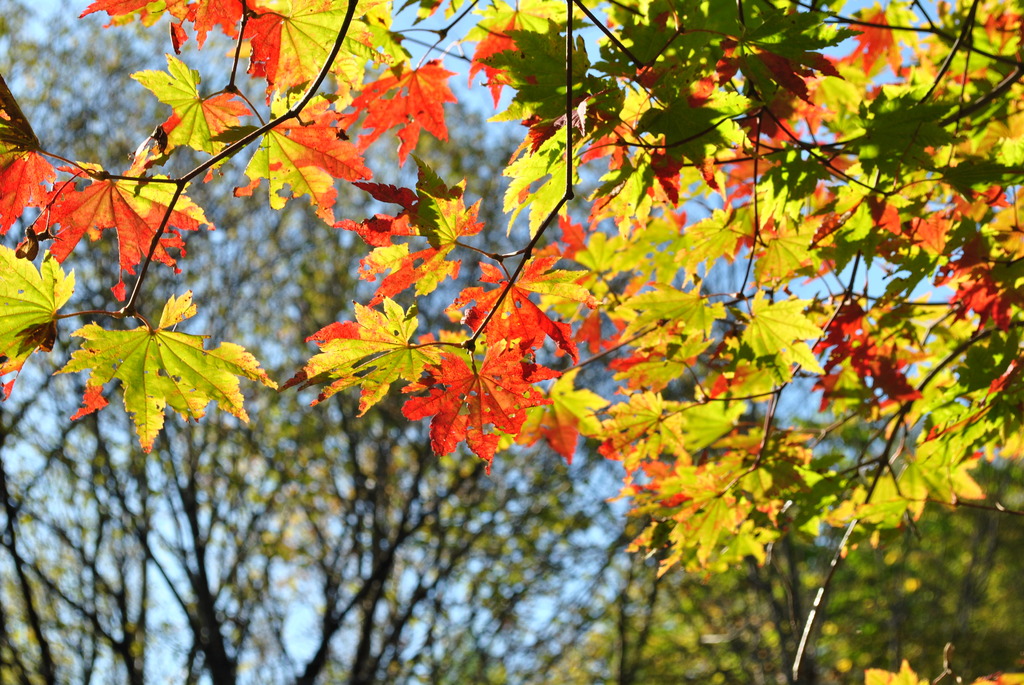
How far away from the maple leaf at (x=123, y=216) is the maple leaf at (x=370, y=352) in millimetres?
367

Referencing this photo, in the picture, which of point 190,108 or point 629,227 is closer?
point 190,108

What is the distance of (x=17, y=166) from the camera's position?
1344 mm

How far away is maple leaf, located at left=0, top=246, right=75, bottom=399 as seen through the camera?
1267mm

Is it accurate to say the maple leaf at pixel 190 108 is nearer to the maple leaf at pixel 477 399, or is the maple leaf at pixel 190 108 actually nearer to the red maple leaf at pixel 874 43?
the maple leaf at pixel 477 399

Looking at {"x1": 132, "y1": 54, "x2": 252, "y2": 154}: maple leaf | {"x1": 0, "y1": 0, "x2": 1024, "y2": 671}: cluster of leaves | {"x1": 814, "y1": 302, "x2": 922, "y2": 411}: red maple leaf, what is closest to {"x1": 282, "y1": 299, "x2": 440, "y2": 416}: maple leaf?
{"x1": 0, "y1": 0, "x2": 1024, "y2": 671}: cluster of leaves

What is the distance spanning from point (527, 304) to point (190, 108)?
2.68 feet

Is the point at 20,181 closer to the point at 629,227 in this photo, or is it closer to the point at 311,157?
the point at 311,157

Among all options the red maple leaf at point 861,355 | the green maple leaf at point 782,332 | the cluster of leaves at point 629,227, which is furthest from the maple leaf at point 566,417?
the red maple leaf at point 861,355

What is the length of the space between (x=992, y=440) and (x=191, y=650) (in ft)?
19.6

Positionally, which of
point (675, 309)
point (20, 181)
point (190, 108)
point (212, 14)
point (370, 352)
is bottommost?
point (370, 352)

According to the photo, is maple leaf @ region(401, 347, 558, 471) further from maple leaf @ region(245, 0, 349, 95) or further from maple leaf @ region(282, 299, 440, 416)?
maple leaf @ region(245, 0, 349, 95)

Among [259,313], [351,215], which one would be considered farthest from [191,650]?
[351,215]

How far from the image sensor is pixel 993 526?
742cm

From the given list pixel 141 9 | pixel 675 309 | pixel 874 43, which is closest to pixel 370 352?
pixel 141 9
